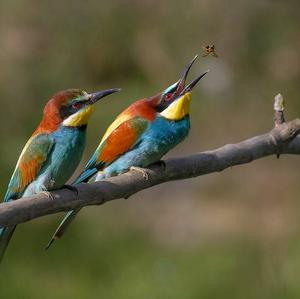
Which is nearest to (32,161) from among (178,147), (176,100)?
(176,100)

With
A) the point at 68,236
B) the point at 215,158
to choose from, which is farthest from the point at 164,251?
the point at 215,158

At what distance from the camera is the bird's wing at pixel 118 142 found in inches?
93.8

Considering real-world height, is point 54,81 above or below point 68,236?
above

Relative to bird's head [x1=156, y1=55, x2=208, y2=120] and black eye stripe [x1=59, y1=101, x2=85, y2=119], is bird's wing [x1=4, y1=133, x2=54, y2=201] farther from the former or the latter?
bird's head [x1=156, y1=55, x2=208, y2=120]

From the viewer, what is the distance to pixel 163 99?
2369mm

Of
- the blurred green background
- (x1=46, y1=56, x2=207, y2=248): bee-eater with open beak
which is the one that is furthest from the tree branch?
the blurred green background

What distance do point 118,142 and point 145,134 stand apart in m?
0.08

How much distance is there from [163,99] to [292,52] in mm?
2435

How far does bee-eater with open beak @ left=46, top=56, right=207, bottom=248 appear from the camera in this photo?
2338 mm

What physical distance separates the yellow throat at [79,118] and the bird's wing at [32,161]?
0.06m

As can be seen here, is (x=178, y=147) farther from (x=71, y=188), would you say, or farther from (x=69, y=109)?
(x=71, y=188)

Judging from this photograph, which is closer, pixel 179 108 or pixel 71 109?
pixel 71 109

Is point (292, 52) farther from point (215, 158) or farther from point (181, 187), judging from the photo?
point (215, 158)

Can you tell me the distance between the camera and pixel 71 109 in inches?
84.7
